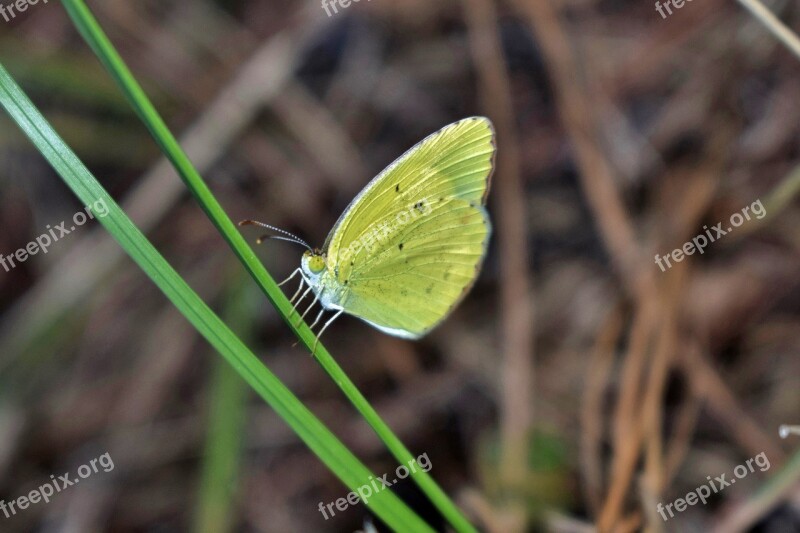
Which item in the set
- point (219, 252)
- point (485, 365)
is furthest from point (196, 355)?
point (485, 365)

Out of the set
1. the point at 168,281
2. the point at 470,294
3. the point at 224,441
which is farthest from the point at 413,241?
the point at 470,294

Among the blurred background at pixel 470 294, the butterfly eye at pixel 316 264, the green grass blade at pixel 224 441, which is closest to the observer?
the butterfly eye at pixel 316 264

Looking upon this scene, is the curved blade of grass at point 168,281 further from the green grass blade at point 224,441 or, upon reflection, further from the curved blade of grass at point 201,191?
the green grass blade at point 224,441

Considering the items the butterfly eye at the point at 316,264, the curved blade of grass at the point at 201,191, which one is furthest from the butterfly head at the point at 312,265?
the curved blade of grass at the point at 201,191

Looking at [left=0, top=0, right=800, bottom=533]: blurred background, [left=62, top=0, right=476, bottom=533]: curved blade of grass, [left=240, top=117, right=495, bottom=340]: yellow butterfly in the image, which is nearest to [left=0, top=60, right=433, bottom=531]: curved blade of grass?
[left=62, top=0, right=476, bottom=533]: curved blade of grass

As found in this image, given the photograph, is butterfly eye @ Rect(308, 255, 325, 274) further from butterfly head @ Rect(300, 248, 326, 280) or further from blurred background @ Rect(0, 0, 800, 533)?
blurred background @ Rect(0, 0, 800, 533)

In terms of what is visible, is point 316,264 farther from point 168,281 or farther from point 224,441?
point 224,441
